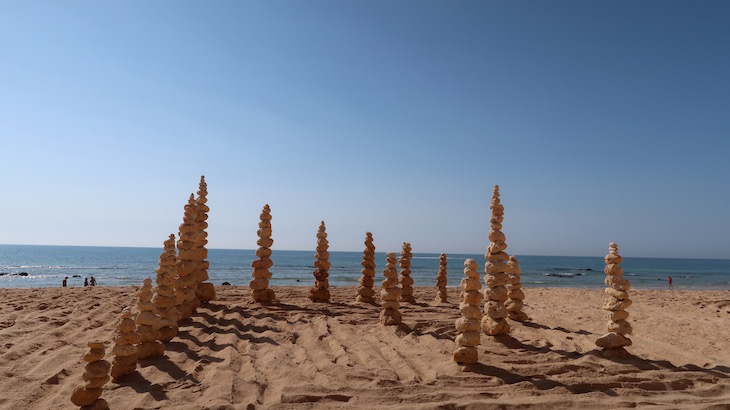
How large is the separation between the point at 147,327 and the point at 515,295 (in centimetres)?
1062

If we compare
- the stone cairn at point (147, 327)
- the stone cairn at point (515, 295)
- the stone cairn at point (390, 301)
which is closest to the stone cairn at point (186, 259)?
the stone cairn at point (147, 327)

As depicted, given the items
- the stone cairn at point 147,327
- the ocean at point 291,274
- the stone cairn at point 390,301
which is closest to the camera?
the stone cairn at point 147,327

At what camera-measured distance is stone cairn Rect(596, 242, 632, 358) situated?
830 cm

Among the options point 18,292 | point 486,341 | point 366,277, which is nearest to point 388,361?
point 486,341

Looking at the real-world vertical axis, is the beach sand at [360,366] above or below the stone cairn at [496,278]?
below

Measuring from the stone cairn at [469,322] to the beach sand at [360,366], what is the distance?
0.28m

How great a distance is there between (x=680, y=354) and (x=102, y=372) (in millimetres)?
11323

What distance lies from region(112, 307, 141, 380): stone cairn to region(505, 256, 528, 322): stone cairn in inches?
402

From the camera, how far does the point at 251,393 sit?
630 cm

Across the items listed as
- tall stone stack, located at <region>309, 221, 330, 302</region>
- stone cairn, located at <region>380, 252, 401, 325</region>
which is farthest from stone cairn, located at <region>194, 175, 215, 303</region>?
stone cairn, located at <region>380, 252, 401, 325</region>

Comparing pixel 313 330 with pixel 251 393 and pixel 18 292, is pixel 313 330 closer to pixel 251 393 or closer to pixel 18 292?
pixel 251 393

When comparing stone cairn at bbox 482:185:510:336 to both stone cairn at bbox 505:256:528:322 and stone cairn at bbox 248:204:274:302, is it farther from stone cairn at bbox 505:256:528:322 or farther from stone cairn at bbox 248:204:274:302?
stone cairn at bbox 248:204:274:302

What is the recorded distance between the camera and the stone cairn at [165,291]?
931 cm

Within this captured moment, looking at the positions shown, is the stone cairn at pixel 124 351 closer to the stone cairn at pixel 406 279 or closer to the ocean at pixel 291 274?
the stone cairn at pixel 406 279
